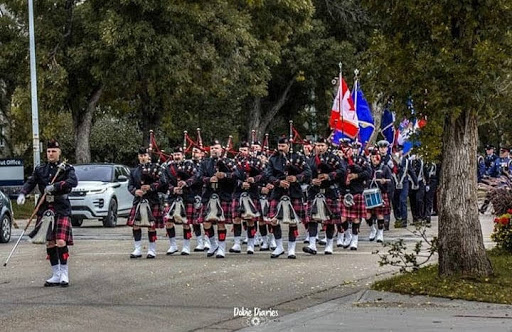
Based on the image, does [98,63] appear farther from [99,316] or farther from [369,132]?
[99,316]

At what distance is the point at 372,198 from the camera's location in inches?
770

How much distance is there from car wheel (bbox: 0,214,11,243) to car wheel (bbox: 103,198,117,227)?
17.0 ft

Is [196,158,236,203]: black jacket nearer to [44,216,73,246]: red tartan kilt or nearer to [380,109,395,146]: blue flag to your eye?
[44,216,73,246]: red tartan kilt

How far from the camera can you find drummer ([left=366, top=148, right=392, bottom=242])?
65.4 ft

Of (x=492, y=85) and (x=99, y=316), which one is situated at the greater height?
(x=492, y=85)

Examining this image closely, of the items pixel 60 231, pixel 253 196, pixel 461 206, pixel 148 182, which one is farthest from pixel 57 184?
pixel 461 206

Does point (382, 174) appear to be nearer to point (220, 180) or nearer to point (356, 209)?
point (356, 209)

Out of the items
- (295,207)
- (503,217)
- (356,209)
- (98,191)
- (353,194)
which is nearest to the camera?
(503,217)

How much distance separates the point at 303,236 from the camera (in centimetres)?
2148

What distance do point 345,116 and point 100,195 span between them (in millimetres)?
6283

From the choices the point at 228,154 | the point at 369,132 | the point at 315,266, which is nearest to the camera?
the point at 315,266

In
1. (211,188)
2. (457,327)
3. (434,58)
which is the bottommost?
(457,327)

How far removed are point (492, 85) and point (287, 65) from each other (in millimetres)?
30367

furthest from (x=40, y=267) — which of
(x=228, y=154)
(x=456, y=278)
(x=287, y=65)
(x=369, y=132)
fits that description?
(x=287, y=65)
